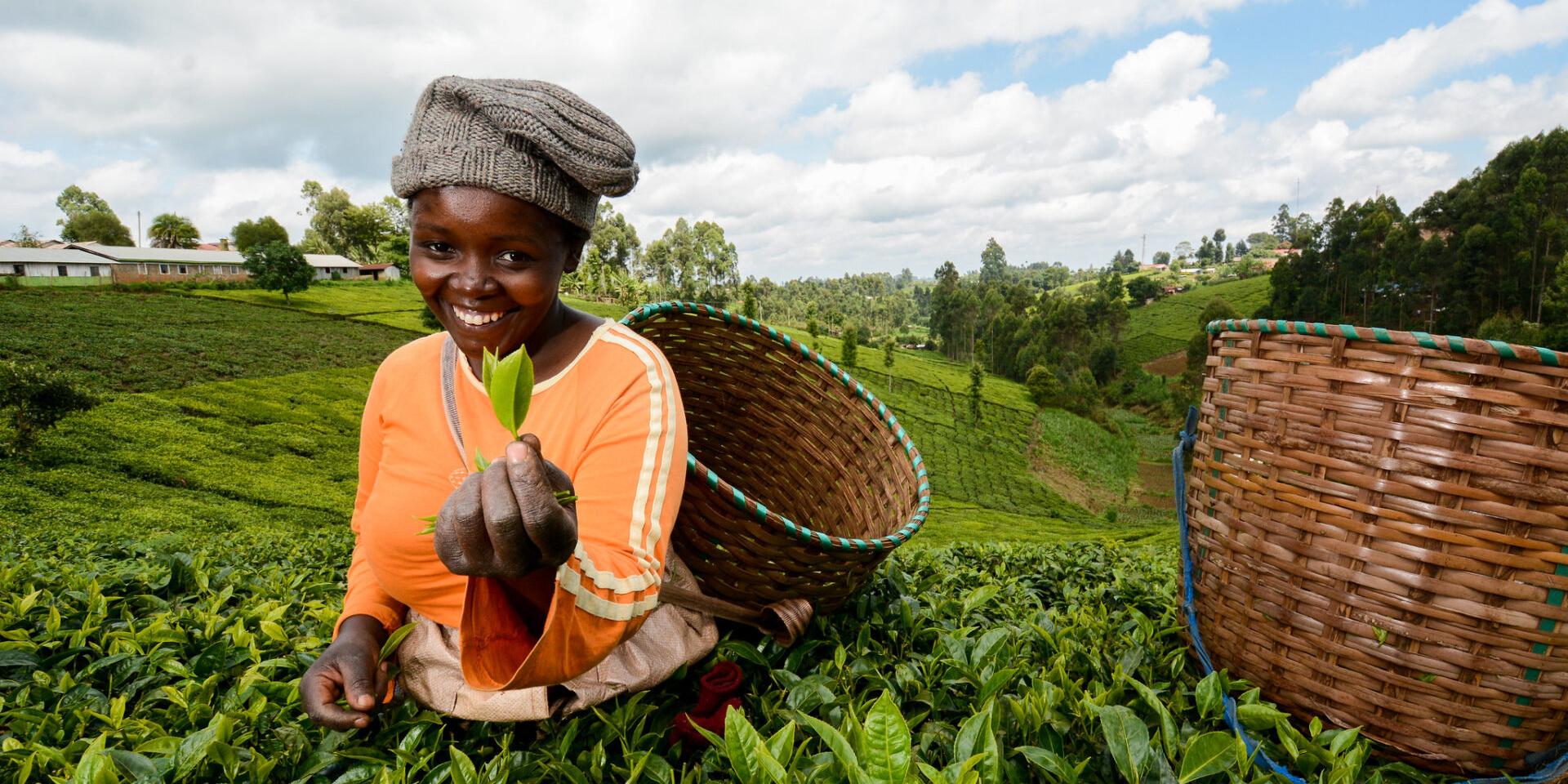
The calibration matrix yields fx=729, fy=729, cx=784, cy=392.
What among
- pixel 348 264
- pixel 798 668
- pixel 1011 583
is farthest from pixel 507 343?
pixel 348 264

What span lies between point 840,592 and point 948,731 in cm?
59

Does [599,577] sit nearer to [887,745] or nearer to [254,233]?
[887,745]

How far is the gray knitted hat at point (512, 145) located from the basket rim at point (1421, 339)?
1303 millimetres

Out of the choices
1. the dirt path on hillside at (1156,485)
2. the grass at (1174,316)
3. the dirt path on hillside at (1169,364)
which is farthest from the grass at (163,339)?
the grass at (1174,316)

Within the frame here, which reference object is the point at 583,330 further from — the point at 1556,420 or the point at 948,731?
the point at 1556,420

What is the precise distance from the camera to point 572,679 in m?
1.30

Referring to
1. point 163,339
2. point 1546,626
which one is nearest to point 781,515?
point 1546,626

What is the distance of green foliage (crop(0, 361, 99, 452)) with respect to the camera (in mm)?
12109

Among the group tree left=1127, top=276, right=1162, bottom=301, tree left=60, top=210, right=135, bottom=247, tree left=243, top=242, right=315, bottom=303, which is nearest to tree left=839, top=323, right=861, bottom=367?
tree left=243, top=242, right=315, bottom=303

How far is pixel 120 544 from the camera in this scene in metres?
3.68

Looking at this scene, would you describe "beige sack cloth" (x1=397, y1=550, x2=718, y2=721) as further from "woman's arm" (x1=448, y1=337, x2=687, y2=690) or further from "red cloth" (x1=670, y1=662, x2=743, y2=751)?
"woman's arm" (x1=448, y1=337, x2=687, y2=690)

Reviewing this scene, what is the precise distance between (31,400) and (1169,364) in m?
66.1

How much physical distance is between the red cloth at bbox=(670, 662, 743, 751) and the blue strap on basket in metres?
0.93

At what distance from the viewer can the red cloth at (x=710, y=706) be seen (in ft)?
4.65
